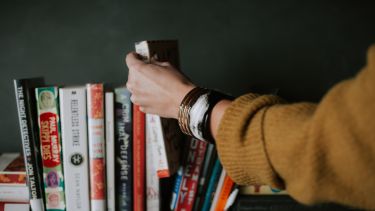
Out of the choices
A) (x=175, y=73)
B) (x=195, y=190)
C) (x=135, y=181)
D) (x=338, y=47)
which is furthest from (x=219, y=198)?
(x=338, y=47)

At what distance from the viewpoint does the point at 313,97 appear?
1.08 metres

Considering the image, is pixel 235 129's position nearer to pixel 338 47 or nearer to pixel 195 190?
pixel 195 190

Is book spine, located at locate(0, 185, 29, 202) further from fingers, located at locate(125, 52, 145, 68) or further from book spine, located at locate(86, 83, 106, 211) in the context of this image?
fingers, located at locate(125, 52, 145, 68)

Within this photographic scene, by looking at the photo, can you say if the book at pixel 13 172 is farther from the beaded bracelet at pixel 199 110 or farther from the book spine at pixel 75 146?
the beaded bracelet at pixel 199 110

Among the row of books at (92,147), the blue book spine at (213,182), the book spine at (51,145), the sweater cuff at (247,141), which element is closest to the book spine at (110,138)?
the row of books at (92,147)

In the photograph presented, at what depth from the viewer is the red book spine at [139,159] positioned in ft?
2.80

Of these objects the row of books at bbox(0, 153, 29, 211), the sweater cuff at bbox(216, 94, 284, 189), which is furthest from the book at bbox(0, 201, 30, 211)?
the sweater cuff at bbox(216, 94, 284, 189)

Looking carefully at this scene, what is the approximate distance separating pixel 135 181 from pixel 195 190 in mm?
142

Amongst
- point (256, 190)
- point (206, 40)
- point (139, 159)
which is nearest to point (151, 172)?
point (139, 159)

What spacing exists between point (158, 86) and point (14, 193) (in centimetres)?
46

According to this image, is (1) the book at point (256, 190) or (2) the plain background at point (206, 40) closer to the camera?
(1) the book at point (256, 190)

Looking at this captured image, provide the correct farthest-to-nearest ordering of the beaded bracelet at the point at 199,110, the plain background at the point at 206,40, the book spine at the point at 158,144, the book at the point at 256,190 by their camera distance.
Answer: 1. the plain background at the point at 206,40
2. the book at the point at 256,190
3. the book spine at the point at 158,144
4. the beaded bracelet at the point at 199,110

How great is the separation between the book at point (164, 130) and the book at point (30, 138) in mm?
259

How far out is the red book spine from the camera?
85 cm
